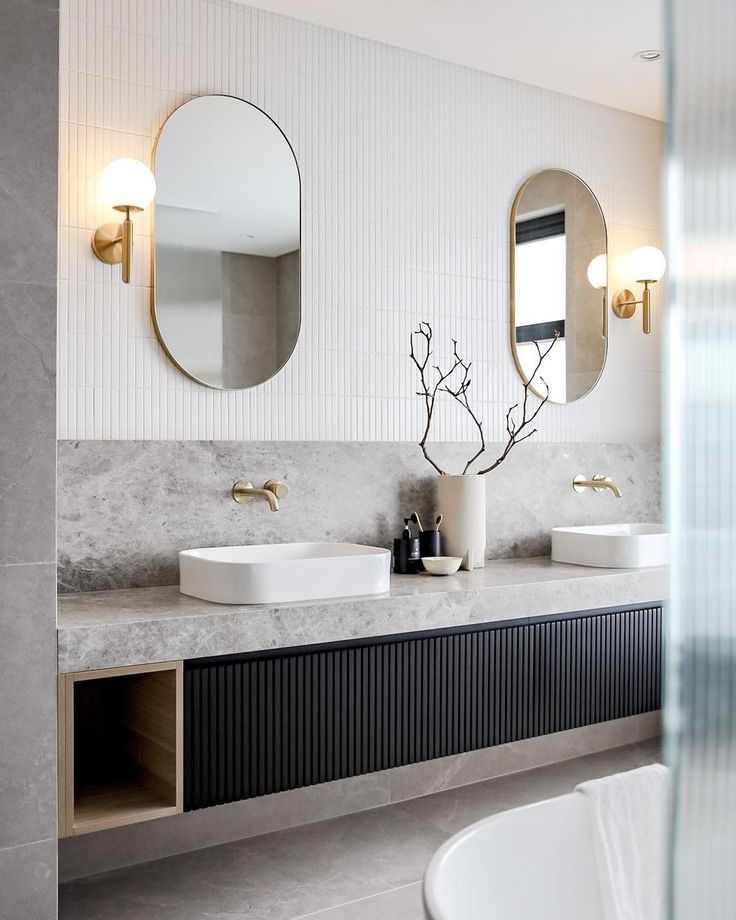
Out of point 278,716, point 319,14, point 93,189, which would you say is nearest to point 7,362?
point 93,189

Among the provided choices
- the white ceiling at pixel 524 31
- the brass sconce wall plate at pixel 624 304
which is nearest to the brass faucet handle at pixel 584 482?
the brass sconce wall plate at pixel 624 304

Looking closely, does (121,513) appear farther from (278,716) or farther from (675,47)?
(675,47)

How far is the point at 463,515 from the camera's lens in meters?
3.33

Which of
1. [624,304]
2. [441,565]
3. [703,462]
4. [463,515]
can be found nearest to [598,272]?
[624,304]

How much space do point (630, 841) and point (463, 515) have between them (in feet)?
4.91

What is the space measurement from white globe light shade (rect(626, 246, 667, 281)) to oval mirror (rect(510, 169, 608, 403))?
127 millimetres

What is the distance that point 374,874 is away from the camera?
2.71 m

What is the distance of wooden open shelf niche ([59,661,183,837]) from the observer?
2254 mm

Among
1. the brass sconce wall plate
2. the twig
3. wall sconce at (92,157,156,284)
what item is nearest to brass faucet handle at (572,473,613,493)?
the twig

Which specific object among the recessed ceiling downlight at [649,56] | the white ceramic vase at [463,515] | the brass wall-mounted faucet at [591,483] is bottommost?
the white ceramic vase at [463,515]

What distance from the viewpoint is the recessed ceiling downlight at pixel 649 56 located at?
3459 mm

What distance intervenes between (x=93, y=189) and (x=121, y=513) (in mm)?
999

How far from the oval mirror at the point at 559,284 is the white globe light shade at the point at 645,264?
13 centimetres

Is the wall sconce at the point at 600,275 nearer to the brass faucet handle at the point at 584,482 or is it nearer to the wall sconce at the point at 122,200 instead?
the brass faucet handle at the point at 584,482
